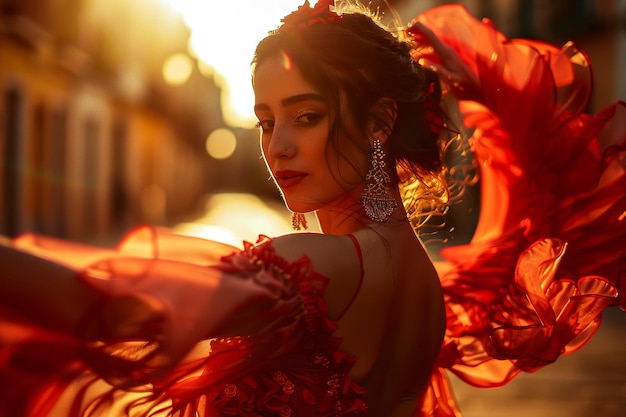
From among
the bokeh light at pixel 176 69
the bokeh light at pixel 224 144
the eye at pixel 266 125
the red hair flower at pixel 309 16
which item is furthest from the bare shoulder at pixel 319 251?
the bokeh light at pixel 224 144

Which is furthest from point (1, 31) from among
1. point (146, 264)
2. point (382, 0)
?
point (146, 264)

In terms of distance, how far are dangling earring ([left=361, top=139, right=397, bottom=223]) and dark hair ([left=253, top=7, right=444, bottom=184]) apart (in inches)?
3.3

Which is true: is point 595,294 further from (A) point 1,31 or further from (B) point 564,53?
(A) point 1,31

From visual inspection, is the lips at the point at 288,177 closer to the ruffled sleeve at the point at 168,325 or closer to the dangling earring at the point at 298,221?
the ruffled sleeve at the point at 168,325

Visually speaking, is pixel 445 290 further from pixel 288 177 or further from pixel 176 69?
pixel 176 69

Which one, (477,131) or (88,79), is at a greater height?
(88,79)

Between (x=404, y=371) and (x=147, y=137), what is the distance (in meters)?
30.3

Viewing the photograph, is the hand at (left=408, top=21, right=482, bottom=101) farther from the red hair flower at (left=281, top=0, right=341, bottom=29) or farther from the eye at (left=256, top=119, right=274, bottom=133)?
the eye at (left=256, top=119, right=274, bottom=133)

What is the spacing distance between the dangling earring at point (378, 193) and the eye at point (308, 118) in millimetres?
161

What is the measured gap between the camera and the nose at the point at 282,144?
70.2 inches

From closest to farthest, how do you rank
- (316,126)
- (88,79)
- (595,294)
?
(316,126), (595,294), (88,79)

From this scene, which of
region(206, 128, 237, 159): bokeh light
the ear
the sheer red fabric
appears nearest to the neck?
the ear

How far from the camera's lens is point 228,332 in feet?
4.40

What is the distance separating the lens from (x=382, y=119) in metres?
1.88
